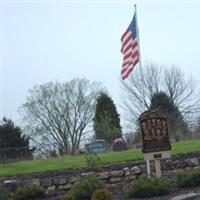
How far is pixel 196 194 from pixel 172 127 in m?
22.0

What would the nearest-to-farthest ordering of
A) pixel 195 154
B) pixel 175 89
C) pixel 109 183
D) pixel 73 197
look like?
1. pixel 73 197
2. pixel 109 183
3. pixel 195 154
4. pixel 175 89

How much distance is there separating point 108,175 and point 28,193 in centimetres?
271

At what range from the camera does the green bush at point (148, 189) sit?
11068 millimetres

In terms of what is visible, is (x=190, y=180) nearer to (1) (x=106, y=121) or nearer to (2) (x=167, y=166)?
(2) (x=167, y=166)

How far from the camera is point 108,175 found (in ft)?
48.7

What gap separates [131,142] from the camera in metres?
32.5

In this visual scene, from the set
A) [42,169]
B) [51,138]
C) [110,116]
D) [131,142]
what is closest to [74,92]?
[51,138]

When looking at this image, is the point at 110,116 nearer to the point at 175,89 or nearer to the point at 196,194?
the point at 175,89

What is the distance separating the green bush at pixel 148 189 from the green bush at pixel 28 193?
2.78 metres

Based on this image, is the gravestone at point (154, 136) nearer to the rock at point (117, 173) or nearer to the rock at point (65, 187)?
the rock at point (117, 173)

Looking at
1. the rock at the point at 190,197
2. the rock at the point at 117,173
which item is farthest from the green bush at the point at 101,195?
the rock at the point at 117,173

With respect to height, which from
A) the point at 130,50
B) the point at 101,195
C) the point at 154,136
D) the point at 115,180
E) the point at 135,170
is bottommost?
the point at 101,195

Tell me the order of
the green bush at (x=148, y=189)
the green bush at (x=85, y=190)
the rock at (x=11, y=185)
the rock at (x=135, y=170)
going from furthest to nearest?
the rock at (x=135, y=170)
the rock at (x=11, y=185)
the green bush at (x=85, y=190)
the green bush at (x=148, y=189)

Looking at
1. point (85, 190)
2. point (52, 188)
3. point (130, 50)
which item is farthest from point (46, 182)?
point (130, 50)
